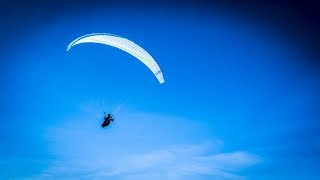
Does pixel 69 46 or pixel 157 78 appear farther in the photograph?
pixel 157 78

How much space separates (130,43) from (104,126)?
735 centimetres

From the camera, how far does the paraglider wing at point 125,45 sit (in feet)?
90.4

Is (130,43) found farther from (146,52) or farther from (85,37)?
(85,37)

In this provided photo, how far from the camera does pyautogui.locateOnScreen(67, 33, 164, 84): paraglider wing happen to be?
27547 mm

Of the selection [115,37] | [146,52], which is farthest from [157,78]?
[115,37]

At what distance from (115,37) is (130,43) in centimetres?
149

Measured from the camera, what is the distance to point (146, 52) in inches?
1150

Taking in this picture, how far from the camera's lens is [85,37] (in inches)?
1086

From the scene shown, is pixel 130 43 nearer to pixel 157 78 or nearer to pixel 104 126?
pixel 157 78

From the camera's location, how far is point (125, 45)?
28.8 m

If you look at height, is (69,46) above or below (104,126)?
above

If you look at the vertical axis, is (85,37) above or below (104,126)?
above

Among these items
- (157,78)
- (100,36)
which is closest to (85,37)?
(100,36)

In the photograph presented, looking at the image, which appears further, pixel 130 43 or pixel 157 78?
pixel 157 78
